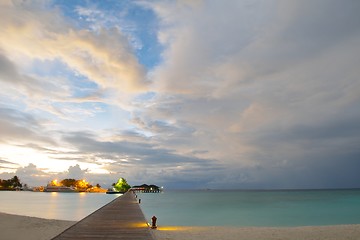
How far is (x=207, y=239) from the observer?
18.7 metres

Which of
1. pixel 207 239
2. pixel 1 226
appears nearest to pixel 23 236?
pixel 1 226

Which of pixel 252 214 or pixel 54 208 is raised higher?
pixel 54 208

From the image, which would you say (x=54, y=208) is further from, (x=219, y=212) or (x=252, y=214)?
(x=252, y=214)

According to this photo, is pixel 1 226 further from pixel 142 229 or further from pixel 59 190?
pixel 59 190

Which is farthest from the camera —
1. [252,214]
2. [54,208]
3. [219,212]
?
[54,208]

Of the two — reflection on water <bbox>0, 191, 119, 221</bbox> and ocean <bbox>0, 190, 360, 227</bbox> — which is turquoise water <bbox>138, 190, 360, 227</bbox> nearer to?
ocean <bbox>0, 190, 360, 227</bbox>

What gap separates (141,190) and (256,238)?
158645 mm

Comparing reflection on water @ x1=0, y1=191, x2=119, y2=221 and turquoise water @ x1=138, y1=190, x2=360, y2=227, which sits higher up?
reflection on water @ x1=0, y1=191, x2=119, y2=221

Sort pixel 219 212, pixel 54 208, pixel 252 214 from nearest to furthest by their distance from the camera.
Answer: pixel 252 214 → pixel 219 212 → pixel 54 208

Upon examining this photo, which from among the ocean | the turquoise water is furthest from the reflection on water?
the turquoise water

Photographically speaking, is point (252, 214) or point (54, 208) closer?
point (252, 214)

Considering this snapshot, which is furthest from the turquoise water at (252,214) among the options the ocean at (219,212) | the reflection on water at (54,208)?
the reflection on water at (54,208)

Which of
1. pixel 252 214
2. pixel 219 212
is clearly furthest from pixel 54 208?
pixel 252 214

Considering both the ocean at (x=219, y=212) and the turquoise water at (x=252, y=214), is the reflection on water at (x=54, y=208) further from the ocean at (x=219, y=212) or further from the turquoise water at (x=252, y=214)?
the turquoise water at (x=252, y=214)
